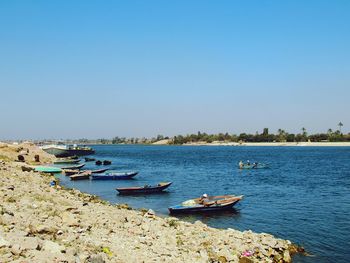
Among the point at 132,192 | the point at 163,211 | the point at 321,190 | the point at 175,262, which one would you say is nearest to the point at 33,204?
the point at 175,262

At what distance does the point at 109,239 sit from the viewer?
49.4 feet

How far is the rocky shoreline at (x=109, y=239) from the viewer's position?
10.7m

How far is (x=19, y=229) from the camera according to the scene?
1253cm

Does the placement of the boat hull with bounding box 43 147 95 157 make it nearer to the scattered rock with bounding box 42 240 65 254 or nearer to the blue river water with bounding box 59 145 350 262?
the blue river water with bounding box 59 145 350 262

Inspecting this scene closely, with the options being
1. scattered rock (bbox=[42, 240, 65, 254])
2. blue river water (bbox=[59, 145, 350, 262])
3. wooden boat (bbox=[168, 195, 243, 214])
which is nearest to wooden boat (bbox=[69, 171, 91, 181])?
blue river water (bbox=[59, 145, 350, 262])

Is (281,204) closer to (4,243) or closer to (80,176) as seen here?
(4,243)

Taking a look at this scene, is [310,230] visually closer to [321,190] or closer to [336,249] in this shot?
[336,249]

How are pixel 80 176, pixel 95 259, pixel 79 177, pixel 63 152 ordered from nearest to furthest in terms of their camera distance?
pixel 95 259 → pixel 79 177 → pixel 80 176 → pixel 63 152

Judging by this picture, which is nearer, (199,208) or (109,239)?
(109,239)

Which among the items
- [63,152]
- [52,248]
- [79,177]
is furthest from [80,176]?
[63,152]

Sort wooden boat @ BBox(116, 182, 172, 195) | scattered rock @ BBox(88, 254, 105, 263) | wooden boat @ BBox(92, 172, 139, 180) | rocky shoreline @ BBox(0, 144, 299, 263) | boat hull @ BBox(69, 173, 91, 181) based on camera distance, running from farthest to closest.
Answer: wooden boat @ BBox(92, 172, 139, 180), boat hull @ BBox(69, 173, 91, 181), wooden boat @ BBox(116, 182, 172, 195), scattered rock @ BBox(88, 254, 105, 263), rocky shoreline @ BBox(0, 144, 299, 263)

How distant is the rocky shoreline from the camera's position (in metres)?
10.7

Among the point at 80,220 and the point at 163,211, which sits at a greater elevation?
the point at 80,220

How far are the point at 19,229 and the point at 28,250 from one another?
2.75 metres
